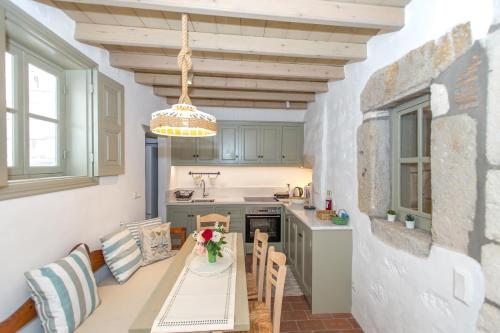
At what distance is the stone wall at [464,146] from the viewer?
3.24ft

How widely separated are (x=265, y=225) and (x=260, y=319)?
222 cm

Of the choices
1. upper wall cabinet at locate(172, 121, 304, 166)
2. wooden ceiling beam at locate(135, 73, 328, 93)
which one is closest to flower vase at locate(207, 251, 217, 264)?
wooden ceiling beam at locate(135, 73, 328, 93)

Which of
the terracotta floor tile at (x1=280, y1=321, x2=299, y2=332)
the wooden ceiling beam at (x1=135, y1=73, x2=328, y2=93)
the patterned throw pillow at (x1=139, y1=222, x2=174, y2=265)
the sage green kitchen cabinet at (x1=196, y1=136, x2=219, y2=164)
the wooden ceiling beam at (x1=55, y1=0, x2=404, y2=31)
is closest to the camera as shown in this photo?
the wooden ceiling beam at (x1=55, y1=0, x2=404, y2=31)

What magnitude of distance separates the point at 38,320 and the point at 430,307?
2363 mm

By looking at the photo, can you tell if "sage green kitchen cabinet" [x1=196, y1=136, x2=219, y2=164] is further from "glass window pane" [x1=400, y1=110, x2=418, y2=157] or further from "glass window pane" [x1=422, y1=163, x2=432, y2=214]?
"glass window pane" [x1=422, y1=163, x2=432, y2=214]

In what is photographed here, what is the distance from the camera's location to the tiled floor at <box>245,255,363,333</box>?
2.12 metres

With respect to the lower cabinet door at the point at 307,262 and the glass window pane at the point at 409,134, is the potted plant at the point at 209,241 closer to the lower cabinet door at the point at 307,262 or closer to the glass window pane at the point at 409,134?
the lower cabinet door at the point at 307,262

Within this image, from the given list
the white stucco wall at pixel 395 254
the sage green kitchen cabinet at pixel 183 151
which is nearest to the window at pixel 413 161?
the white stucco wall at pixel 395 254

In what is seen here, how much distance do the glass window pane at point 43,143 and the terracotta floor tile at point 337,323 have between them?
9.15 feet

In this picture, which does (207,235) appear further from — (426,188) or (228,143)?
(228,143)

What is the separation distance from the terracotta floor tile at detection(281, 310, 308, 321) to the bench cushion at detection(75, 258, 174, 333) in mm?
1308

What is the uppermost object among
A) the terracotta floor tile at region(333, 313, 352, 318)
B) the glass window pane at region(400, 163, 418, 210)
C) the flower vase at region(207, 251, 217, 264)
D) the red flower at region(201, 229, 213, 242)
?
the glass window pane at region(400, 163, 418, 210)

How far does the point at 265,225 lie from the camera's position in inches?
149

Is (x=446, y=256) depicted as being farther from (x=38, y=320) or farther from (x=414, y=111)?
(x=38, y=320)
